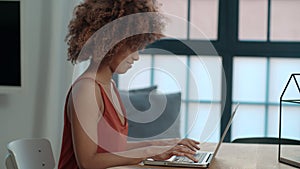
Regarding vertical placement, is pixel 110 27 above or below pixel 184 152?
above

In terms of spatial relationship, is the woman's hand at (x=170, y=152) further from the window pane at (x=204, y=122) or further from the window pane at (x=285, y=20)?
the window pane at (x=285, y=20)

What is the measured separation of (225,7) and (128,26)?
1.92 metres

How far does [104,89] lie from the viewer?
2.19m

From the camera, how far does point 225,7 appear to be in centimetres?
395

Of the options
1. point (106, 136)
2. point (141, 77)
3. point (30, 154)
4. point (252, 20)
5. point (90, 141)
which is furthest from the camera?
point (141, 77)

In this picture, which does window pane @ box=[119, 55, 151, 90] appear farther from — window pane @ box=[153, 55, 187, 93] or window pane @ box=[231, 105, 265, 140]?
window pane @ box=[231, 105, 265, 140]

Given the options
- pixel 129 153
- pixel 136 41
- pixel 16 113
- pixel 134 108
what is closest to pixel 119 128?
pixel 129 153

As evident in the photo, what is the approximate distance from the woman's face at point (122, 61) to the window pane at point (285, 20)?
197 centimetres

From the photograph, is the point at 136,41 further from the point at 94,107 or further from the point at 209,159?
the point at 209,159

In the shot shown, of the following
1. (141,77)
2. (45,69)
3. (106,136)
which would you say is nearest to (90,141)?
(106,136)

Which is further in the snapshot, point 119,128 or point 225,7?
point 225,7

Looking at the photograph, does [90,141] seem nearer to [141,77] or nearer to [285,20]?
[141,77]

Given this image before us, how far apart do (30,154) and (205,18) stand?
6.62ft

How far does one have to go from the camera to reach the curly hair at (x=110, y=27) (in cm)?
217
